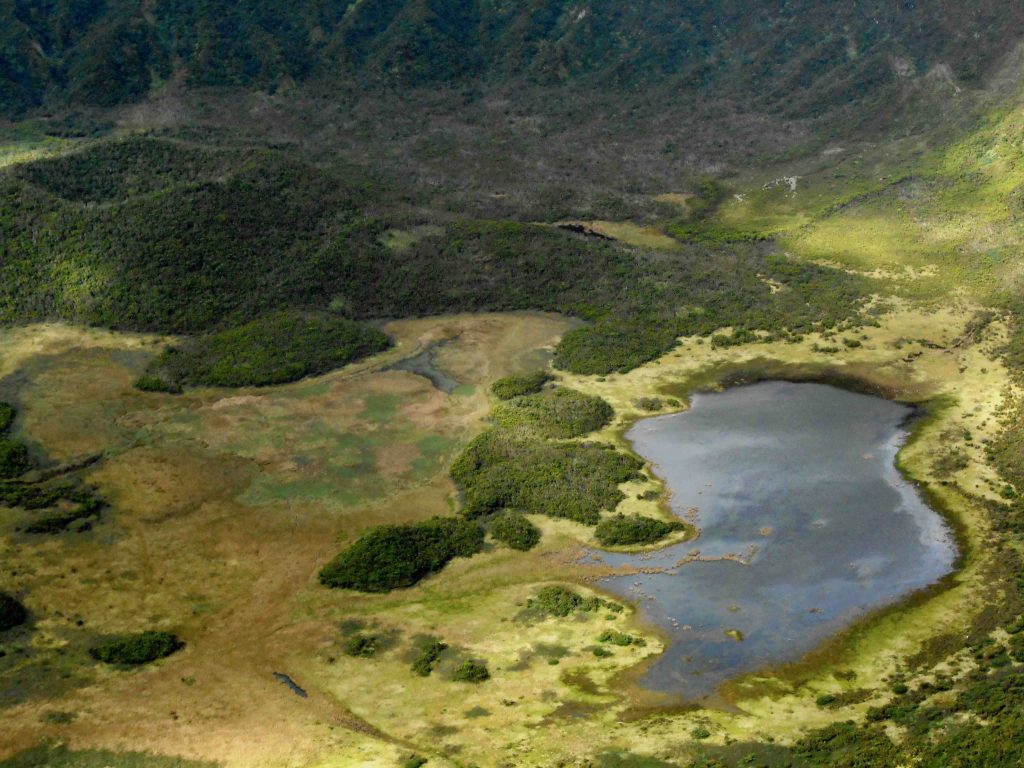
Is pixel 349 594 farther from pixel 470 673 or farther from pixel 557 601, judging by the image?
pixel 557 601

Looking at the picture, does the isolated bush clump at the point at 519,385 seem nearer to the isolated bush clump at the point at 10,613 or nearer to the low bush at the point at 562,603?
the low bush at the point at 562,603

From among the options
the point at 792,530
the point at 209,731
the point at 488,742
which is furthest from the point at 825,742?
the point at 209,731

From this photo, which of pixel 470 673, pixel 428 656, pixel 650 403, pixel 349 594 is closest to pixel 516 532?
pixel 349 594

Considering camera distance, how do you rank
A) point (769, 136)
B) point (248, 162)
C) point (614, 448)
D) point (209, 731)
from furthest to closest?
point (769, 136)
point (248, 162)
point (614, 448)
point (209, 731)

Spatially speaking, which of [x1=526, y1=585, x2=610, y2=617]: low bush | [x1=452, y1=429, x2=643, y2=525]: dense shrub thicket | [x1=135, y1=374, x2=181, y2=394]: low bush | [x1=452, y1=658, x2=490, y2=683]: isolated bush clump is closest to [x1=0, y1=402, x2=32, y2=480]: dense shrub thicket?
[x1=135, y1=374, x2=181, y2=394]: low bush

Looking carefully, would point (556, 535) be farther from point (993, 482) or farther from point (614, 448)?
point (993, 482)

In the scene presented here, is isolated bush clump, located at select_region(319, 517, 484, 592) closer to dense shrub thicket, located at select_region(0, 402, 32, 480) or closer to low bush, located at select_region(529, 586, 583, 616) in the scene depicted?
low bush, located at select_region(529, 586, 583, 616)
